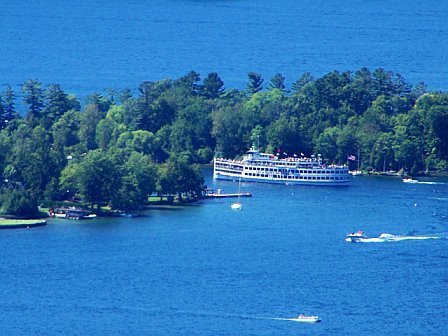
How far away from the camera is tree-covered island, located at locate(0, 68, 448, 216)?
67.2 m

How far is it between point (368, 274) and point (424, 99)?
25665 mm

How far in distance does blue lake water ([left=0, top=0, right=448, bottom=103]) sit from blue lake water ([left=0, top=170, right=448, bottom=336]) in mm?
33126

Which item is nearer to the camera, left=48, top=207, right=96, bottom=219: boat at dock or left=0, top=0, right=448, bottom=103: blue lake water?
left=48, top=207, right=96, bottom=219: boat at dock

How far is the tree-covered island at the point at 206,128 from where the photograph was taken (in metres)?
67.2

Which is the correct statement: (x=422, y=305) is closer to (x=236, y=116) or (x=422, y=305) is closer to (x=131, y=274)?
(x=131, y=274)

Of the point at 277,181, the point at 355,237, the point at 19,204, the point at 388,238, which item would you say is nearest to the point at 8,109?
the point at 277,181

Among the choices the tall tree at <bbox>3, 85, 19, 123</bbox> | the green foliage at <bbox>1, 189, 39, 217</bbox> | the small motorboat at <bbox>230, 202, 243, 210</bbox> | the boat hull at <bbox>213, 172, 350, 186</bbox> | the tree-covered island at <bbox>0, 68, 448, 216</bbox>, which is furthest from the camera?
the tall tree at <bbox>3, 85, 19, 123</bbox>

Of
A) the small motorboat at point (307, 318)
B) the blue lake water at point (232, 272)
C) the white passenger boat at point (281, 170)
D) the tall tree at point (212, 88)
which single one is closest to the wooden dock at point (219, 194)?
the blue lake water at point (232, 272)

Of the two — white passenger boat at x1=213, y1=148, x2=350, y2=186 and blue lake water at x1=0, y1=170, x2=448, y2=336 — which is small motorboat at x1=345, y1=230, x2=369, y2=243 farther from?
white passenger boat at x1=213, y1=148, x2=350, y2=186

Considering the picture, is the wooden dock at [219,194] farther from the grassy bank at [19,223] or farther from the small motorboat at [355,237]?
the small motorboat at [355,237]

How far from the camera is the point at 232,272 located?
5459cm

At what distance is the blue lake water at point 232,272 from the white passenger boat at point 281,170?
505 centimetres

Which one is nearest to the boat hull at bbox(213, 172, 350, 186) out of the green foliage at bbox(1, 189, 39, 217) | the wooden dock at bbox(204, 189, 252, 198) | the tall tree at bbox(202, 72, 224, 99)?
the wooden dock at bbox(204, 189, 252, 198)

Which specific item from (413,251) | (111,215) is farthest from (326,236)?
(111,215)
